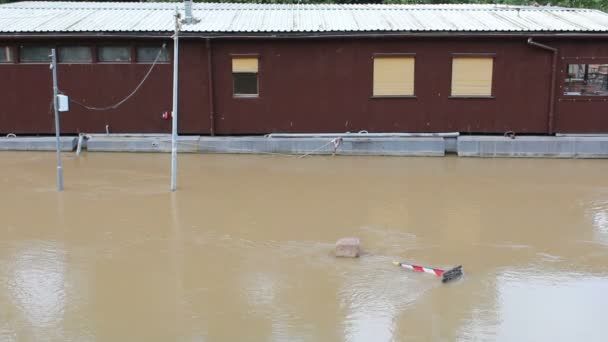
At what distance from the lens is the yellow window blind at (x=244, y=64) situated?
56.0ft

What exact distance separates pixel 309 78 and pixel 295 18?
2449mm

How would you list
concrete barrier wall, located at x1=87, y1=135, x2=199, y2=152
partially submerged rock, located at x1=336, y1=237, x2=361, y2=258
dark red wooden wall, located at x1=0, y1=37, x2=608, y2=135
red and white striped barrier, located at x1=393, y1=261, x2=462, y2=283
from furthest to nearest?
dark red wooden wall, located at x1=0, y1=37, x2=608, y2=135 → concrete barrier wall, located at x1=87, y1=135, x2=199, y2=152 → partially submerged rock, located at x1=336, y1=237, x2=361, y2=258 → red and white striped barrier, located at x1=393, y1=261, x2=462, y2=283

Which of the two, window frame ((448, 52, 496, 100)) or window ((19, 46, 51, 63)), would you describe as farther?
window ((19, 46, 51, 63))

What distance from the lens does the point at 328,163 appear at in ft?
50.4

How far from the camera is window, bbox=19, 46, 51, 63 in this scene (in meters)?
17.2

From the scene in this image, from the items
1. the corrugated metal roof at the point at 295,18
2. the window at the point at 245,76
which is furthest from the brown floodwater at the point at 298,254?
the corrugated metal roof at the point at 295,18

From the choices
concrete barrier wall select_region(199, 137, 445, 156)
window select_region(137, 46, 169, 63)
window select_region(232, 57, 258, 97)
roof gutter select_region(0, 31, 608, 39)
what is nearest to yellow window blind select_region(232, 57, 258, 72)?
window select_region(232, 57, 258, 97)

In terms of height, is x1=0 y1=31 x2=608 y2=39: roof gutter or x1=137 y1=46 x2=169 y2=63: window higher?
x1=0 y1=31 x2=608 y2=39: roof gutter

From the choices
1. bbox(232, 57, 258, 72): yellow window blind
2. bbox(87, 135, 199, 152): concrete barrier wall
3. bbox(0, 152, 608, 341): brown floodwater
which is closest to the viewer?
bbox(0, 152, 608, 341): brown floodwater

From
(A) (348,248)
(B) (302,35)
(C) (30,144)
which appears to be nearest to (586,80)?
(B) (302,35)

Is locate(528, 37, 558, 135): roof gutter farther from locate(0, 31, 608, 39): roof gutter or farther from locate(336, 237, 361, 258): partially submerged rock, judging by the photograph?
locate(336, 237, 361, 258): partially submerged rock

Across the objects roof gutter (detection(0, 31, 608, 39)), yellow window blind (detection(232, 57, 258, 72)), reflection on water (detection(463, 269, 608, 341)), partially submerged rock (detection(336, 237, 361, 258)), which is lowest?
reflection on water (detection(463, 269, 608, 341))

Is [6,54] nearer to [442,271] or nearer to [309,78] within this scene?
[309,78]

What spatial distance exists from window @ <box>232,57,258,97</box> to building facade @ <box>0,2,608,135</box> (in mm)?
27
